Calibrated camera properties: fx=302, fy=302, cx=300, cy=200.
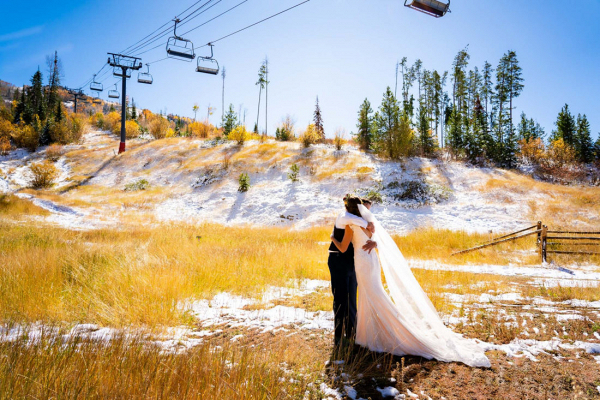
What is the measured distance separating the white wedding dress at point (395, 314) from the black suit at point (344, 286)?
0.40ft

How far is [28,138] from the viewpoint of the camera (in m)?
40.8

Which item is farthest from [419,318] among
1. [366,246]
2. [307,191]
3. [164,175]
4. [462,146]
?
[462,146]

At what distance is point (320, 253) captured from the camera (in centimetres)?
1091

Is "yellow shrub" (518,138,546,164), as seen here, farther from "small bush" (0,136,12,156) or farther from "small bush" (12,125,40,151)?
"small bush" (0,136,12,156)

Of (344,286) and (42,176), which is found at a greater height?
(42,176)

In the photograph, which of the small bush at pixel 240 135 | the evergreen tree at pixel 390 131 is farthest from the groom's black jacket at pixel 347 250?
the small bush at pixel 240 135

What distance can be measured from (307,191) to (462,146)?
21.2 metres

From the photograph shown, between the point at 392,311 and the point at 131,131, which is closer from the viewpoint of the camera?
the point at 392,311

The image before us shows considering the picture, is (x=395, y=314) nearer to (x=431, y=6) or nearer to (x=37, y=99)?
(x=431, y=6)

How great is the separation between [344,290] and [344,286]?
52 millimetres

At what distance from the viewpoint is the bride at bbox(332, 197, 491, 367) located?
366 cm

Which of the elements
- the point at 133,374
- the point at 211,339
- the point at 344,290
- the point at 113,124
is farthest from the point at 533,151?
the point at 113,124

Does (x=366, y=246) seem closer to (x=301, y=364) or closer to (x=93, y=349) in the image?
(x=301, y=364)

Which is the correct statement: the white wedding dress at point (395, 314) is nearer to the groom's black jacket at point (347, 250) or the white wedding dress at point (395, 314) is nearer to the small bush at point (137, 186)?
the groom's black jacket at point (347, 250)
